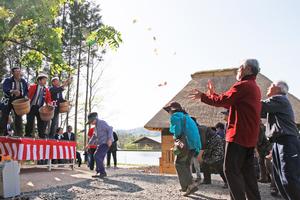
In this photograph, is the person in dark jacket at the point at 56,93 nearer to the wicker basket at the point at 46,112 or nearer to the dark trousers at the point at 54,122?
the dark trousers at the point at 54,122

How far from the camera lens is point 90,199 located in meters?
6.45

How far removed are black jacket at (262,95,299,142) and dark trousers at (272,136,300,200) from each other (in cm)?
9

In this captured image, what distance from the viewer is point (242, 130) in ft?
15.3

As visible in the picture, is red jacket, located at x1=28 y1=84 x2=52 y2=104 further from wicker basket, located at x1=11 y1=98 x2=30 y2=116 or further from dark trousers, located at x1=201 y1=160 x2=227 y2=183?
dark trousers, located at x1=201 y1=160 x2=227 y2=183

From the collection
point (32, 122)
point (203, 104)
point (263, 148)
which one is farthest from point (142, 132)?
point (263, 148)

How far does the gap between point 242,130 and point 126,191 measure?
3.42m

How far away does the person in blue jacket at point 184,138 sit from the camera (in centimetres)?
713

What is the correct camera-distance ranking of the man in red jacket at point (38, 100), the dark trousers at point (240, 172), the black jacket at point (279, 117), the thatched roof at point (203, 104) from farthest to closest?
the thatched roof at point (203, 104) → the man in red jacket at point (38, 100) → the black jacket at point (279, 117) → the dark trousers at point (240, 172)

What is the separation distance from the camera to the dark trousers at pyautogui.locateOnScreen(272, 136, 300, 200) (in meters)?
4.93

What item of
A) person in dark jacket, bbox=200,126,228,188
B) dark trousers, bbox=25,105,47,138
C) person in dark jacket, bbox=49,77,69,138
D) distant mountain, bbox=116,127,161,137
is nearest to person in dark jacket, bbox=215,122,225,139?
person in dark jacket, bbox=200,126,228,188

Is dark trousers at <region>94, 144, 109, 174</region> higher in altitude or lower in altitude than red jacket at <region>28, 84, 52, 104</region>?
lower

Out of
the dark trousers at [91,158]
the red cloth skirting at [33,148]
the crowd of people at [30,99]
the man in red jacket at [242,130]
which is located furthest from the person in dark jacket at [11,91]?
the man in red jacket at [242,130]

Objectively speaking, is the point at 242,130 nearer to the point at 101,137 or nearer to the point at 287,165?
the point at 287,165

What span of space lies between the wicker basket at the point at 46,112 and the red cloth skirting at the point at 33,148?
57 centimetres
